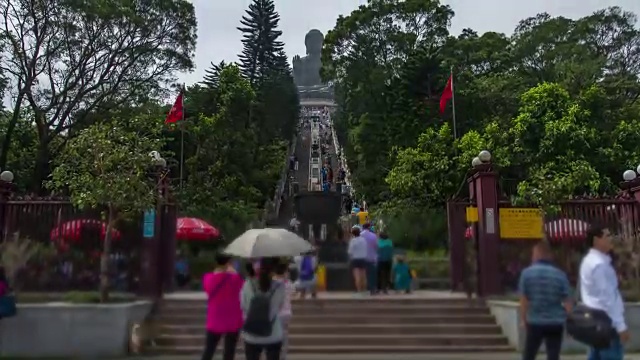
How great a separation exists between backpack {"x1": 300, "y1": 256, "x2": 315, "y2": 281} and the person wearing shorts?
51.6 inches

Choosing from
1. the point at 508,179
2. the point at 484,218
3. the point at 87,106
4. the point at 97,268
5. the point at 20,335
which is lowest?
the point at 20,335

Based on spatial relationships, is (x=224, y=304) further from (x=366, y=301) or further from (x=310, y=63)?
(x=310, y=63)

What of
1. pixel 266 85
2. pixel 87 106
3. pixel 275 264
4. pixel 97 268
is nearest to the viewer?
pixel 275 264

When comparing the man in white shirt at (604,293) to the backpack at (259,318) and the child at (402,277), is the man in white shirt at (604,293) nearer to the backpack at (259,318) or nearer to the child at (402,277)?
the backpack at (259,318)

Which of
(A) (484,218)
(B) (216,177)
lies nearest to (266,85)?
(B) (216,177)

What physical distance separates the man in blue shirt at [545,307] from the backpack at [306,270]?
737 cm

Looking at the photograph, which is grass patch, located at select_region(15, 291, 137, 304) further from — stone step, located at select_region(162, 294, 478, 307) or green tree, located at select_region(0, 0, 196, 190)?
green tree, located at select_region(0, 0, 196, 190)

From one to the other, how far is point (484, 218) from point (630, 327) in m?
3.38

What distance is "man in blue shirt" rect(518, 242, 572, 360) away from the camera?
5.83m

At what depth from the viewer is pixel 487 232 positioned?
13023 millimetres

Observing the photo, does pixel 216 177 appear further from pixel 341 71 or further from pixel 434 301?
pixel 434 301

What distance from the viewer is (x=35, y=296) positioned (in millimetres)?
11344

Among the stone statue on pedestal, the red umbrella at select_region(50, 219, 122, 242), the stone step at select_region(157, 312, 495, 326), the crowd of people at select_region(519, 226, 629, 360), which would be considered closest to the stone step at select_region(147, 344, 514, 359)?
the stone step at select_region(157, 312, 495, 326)

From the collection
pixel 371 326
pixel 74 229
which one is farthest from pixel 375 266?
pixel 74 229
